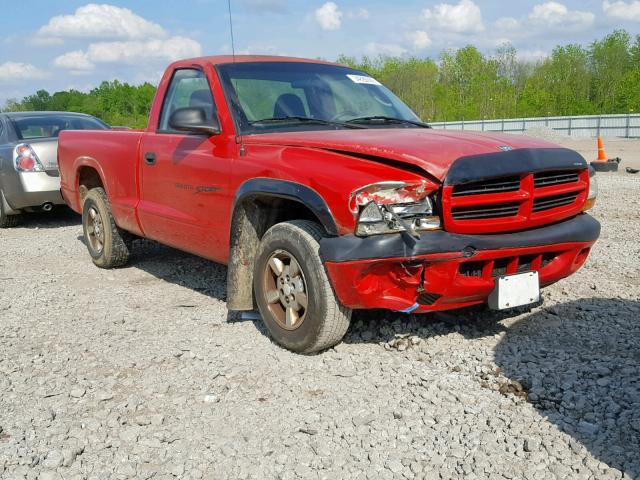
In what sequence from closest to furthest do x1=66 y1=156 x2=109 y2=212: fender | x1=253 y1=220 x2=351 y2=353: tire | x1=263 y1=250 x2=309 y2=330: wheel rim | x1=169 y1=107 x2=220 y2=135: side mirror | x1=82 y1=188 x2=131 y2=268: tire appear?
1. x1=253 y1=220 x2=351 y2=353: tire
2. x1=263 y1=250 x2=309 y2=330: wheel rim
3. x1=169 y1=107 x2=220 y2=135: side mirror
4. x1=66 y1=156 x2=109 y2=212: fender
5. x1=82 y1=188 x2=131 y2=268: tire

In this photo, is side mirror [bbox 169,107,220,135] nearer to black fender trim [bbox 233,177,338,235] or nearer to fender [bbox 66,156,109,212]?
black fender trim [bbox 233,177,338,235]

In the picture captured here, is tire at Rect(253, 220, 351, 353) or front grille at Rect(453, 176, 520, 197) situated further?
tire at Rect(253, 220, 351, 353)

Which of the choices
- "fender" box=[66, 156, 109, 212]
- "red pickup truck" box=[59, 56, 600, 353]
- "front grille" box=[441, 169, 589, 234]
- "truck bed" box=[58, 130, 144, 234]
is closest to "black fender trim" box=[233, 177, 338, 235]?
"red pickup truck" box=[59, 56, 600, 353]

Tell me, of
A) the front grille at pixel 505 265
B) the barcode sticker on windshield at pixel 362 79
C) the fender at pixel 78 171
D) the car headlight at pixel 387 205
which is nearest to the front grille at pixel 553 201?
the front grille at pixel 505 265

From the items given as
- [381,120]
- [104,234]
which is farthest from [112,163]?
[381,120]

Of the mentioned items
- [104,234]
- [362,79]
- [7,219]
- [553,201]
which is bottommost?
[7,219]

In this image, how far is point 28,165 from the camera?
887 centimetres

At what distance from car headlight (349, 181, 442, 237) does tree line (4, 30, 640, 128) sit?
4842 centimetres

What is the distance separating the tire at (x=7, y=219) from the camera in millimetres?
9518

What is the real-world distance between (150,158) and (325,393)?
2.73m

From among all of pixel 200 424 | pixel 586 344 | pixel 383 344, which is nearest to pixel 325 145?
pixel 383 344

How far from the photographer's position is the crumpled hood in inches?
136

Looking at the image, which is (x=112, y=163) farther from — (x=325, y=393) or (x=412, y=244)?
(x=412, y=244)

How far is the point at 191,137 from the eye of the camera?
480cm
